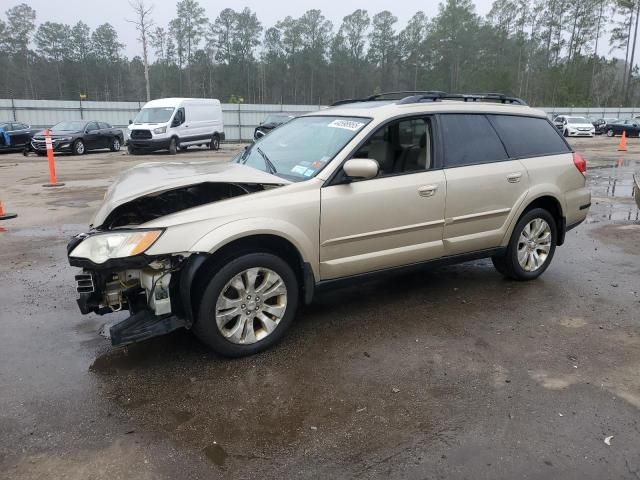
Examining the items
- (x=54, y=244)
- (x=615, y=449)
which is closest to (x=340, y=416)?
(x=615, y=449)

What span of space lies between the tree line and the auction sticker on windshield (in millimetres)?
70629

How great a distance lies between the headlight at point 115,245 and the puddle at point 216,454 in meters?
1.27

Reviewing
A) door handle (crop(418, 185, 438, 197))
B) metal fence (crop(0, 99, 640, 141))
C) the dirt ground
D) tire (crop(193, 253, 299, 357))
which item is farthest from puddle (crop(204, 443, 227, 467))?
metal fence (crop(0, 99, 640, 141))

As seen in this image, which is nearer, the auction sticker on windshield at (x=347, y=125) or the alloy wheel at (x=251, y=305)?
the alloy wheel at (x=251, y=305)

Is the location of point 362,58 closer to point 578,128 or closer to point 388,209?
point 578,128

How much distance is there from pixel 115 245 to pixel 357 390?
179 centimetres

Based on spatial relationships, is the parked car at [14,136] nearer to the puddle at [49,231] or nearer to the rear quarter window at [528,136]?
the puddle at [49,231]

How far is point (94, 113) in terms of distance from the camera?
31.6 metres

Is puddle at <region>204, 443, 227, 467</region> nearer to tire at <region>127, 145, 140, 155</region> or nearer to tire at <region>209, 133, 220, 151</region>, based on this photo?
tire at <region>127, 145, 140, 155</region>

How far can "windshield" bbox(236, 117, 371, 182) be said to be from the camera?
4.12m

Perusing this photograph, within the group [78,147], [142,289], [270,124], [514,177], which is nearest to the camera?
[142,289]

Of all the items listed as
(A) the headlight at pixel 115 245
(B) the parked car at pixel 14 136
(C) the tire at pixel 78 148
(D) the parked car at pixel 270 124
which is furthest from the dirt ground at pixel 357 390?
(B) the parked car at pixel 14 136

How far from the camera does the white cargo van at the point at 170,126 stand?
21906 millimetres

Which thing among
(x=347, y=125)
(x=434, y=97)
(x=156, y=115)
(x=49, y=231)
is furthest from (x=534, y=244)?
(x=156, y=115)
